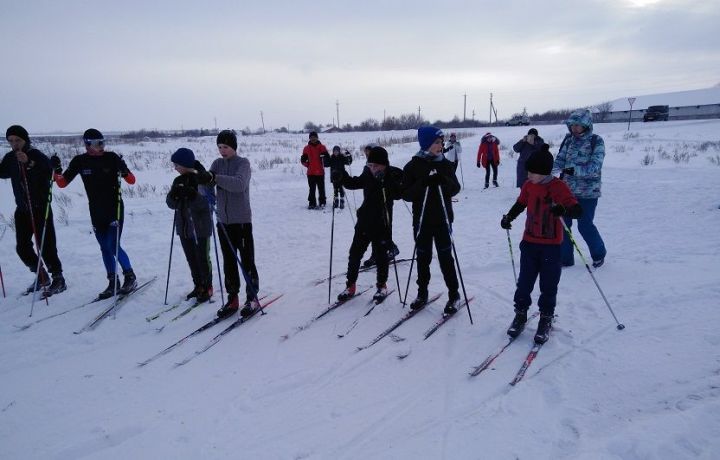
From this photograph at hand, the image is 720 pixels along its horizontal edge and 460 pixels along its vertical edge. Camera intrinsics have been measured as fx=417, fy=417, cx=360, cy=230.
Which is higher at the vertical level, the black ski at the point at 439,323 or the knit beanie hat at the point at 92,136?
the knit beanie hat at the point at 92,136

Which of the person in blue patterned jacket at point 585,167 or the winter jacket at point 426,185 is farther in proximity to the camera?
the person in blue patterned jacket at point 585,167

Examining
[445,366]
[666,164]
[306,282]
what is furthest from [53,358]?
[666,164]

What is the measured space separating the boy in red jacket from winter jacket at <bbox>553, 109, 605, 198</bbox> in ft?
6.37

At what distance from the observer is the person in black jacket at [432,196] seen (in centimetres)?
448

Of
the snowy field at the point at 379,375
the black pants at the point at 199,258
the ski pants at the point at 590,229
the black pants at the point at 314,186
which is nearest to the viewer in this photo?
the snowy field at the point at 379,375

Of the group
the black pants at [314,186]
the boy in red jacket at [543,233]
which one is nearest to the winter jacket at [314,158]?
the black pants at [314,186]

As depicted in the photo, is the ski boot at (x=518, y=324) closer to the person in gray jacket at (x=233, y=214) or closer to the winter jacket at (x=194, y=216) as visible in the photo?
the person in gray jacket at (x=233, y=214)

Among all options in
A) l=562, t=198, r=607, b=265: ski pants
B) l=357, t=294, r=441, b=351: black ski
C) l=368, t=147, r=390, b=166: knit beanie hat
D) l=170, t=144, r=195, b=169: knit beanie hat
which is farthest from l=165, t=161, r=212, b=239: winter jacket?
l=562, t=198, r=607, b=265: ski pants

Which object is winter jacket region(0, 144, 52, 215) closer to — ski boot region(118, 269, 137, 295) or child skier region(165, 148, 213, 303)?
ski boot region(118, 269, 137, 295)

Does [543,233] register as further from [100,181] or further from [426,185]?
[100,181]

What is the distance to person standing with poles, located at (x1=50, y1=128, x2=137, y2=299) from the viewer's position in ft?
17.4

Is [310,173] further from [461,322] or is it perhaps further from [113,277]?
[461,322]

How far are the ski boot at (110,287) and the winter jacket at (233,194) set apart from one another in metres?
2.00

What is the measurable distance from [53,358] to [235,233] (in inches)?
85.5
